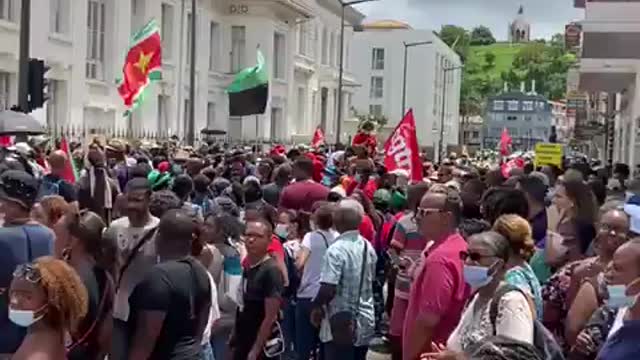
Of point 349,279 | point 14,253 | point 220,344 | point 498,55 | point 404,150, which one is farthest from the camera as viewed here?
point 498,55

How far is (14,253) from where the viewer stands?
6336 millimetres

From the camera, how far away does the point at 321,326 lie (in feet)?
27.5

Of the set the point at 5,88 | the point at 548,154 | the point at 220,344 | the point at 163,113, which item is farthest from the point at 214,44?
the point at 220,344

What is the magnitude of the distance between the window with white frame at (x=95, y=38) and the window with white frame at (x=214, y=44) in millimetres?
11279

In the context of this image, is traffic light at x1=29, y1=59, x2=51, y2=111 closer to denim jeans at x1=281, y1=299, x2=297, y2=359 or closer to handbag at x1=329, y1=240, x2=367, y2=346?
denim jeans at x1=281, y1=299, x2=297, y2=359

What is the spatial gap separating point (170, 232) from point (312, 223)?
11.4 ft

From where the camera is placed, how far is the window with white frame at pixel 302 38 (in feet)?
187

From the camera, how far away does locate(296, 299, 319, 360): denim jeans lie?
28.9 ft

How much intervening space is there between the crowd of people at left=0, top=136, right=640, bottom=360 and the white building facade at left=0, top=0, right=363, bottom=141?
20.5 meters

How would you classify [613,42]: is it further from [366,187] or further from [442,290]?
[442,290]

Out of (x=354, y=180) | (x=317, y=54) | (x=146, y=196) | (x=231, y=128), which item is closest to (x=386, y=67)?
(x=317, y=54)

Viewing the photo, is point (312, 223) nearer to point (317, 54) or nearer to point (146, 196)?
point (146, 196)

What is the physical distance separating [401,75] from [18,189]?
87.4m

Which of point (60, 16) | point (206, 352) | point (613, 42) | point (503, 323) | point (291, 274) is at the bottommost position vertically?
point (206, 352)
